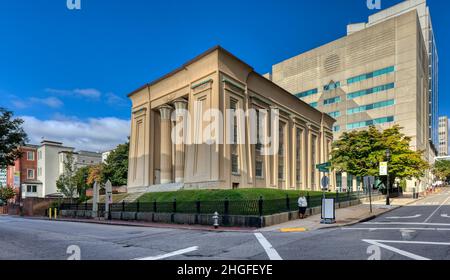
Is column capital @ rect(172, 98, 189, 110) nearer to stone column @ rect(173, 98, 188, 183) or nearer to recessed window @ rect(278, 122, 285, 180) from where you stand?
stone column @ rect(173, 98, 188, 183)

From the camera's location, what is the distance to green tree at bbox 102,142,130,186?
65.4m

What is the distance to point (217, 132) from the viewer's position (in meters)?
36.4

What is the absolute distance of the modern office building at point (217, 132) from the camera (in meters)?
37.5

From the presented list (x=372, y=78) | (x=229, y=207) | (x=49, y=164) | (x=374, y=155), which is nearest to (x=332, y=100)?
(x=372, y=78)

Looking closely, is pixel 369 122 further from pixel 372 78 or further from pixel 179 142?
pixel 179 142

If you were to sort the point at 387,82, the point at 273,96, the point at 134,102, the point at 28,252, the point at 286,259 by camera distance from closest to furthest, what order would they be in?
1. the point at 286,259
2. the point at 28,252
3. the point at 273,96
4. the point at 134,102
5. the point at 387,82

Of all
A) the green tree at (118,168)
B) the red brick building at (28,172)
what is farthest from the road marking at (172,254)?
the red brick building at (28,172)

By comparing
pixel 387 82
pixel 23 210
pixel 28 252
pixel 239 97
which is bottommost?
pixel 23 210

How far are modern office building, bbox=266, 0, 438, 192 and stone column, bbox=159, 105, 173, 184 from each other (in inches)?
1821

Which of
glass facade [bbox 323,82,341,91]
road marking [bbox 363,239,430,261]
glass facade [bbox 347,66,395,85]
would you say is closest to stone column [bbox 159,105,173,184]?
road marking [bbox 363,239,430,261]

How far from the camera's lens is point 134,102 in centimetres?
5488
